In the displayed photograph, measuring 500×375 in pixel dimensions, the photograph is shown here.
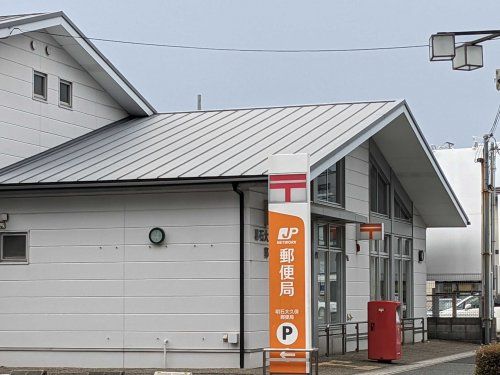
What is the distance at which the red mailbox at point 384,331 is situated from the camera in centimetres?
2250

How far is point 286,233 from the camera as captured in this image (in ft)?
54.1

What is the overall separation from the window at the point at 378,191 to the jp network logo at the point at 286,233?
11.0m

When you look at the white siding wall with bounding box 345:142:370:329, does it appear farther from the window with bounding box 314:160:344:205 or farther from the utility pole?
the utility pole

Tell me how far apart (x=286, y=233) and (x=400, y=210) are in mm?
13850

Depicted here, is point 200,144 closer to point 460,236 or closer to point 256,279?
point 256,279

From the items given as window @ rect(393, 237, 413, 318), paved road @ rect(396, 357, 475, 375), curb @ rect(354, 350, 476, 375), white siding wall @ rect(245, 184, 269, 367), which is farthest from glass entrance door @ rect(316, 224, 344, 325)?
window @ rect(393, 237, 413, 318)

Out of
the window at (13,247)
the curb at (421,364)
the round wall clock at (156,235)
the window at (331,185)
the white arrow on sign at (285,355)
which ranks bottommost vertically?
the curb at (421,364)

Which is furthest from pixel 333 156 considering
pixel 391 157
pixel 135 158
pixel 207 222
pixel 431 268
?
pixel 431 268

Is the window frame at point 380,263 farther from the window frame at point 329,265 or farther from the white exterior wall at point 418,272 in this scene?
the white exterior wall at point 418,272

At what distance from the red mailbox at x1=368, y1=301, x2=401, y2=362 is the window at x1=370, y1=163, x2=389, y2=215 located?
4.88m

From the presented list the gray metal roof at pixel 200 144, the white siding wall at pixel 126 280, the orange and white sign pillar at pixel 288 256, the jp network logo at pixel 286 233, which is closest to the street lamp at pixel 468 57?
the orange and white sign pillar at pixel 288 256

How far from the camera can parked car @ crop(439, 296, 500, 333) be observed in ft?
111

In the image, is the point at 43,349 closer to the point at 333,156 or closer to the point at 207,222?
the point at 207,222

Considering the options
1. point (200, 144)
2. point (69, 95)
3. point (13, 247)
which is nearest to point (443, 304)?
point (200, 144)
